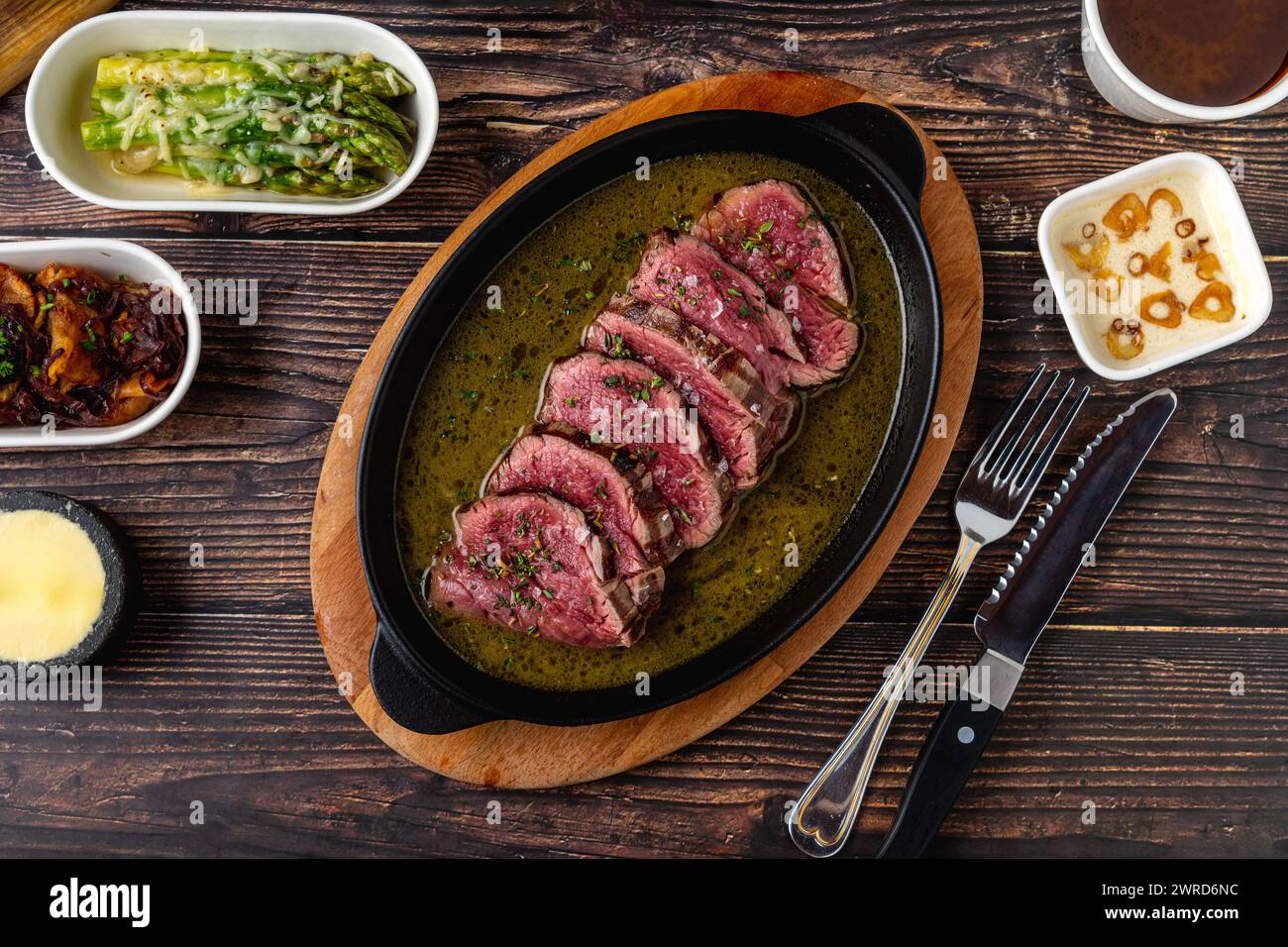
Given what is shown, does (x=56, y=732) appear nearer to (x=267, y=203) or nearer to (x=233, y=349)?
(x=233, y=349)

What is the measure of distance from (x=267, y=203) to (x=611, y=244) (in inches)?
39.0

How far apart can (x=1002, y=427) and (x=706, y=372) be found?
956 mm

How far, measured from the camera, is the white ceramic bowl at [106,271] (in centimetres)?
253

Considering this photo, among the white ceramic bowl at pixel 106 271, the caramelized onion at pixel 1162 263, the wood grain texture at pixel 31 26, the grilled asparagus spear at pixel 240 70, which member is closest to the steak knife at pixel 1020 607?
the caramelized onion at pixel 1162 263

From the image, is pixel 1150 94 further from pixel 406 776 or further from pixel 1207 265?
pixel 406 776

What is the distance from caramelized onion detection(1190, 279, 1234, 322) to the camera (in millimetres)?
2641

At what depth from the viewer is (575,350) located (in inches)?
104

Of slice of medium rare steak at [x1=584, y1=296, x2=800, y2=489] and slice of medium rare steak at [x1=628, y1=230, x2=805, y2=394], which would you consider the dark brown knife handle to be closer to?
slice of medium rare steak at [x1=584, y1=296, x2=800, y2=489]

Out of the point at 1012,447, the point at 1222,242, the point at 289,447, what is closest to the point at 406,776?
the point at 289,447

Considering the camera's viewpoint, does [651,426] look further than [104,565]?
No

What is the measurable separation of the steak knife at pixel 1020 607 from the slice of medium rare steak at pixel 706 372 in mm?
875

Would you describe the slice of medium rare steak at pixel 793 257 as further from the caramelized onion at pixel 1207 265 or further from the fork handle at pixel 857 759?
the caramelized onion at pixel 1207 265

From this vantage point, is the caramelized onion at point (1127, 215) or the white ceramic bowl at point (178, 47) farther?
the caramelized onion at point (1127, 215)
